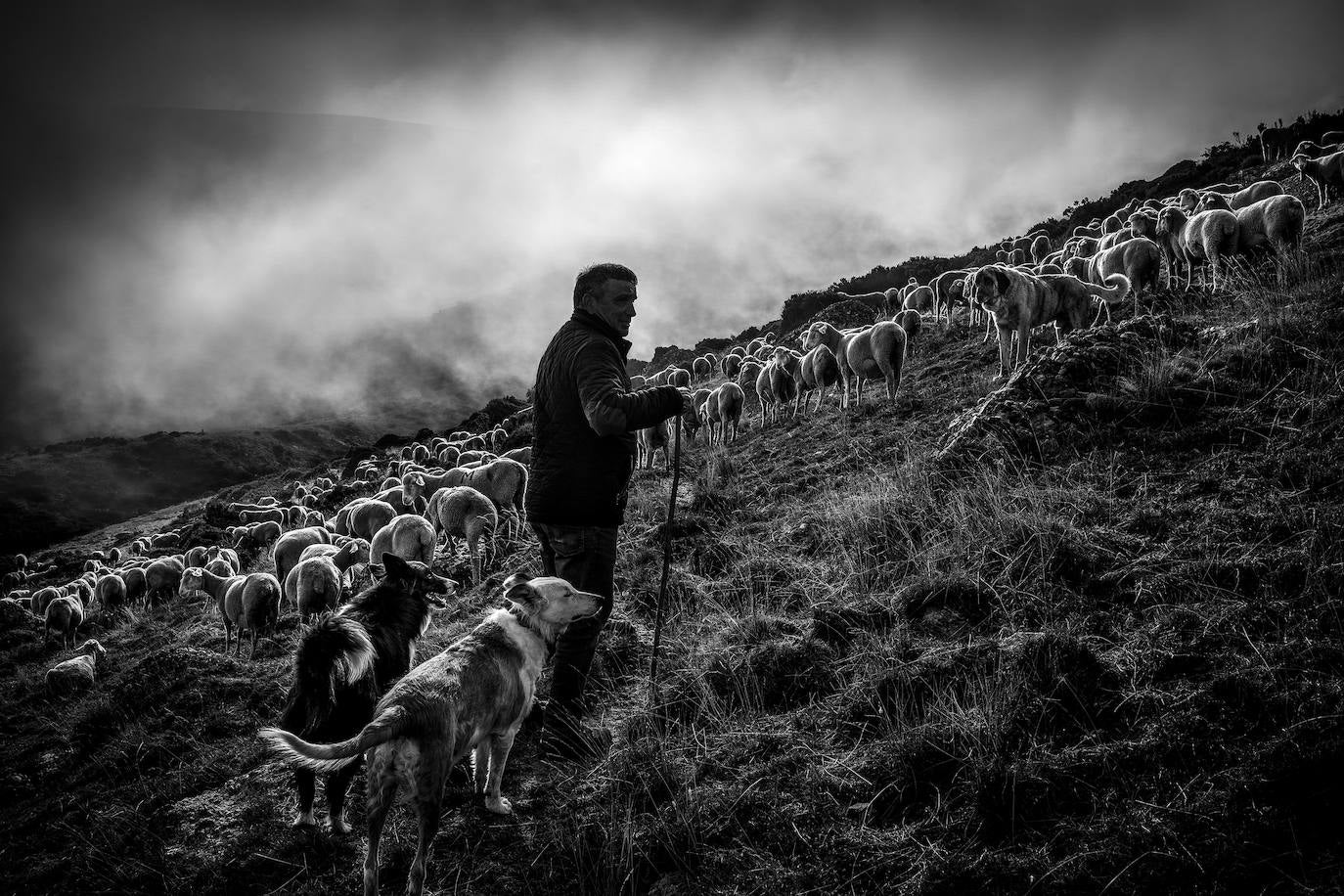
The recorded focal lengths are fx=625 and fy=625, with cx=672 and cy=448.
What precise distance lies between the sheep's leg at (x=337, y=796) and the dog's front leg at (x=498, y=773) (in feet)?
3.05

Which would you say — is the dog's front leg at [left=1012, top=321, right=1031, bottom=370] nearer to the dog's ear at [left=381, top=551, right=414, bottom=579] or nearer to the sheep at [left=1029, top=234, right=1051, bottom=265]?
the dog's ear at [left=381, top=551, right=414, bottom=579]

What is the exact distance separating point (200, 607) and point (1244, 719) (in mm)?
21999

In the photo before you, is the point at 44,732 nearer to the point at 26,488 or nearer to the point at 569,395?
the point at 569,395

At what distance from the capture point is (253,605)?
1066 centimetres

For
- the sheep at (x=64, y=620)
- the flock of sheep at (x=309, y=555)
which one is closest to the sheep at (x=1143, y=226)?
the flock of sheep at (x=309, y=555)

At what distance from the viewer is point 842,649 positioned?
4.21m

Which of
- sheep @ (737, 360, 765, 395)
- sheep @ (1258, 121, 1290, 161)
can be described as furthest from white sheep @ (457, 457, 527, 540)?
sheep @ (1258, 121, 1290, 161)

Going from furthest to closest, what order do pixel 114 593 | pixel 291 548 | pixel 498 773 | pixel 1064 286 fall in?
pixel 114 593 < pixel 291 548 < pixel 1064 286 < pixel 498 773

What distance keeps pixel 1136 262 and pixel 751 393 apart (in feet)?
49.1

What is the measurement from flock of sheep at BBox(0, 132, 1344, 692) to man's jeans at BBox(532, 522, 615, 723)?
170 inches

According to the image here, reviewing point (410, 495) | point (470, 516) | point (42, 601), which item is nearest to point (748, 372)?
point (410, 495)

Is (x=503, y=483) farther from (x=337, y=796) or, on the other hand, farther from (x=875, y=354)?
(x=337, y=796)

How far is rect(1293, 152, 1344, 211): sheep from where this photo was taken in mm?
15711

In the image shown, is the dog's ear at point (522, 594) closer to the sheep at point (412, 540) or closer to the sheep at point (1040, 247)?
the sheep at point (412, 540)
